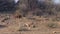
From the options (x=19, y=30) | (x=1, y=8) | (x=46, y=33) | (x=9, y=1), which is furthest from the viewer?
(x=9, y=1)

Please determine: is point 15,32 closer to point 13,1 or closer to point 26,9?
point 26,9

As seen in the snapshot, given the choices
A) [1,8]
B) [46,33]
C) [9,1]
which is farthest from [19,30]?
[9,1]

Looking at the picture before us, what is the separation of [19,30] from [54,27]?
3485mm

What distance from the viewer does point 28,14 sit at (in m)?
26.3

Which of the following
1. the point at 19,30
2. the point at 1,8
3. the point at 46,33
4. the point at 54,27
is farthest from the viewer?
the point at 1,8

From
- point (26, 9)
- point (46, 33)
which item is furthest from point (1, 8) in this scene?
point (46, 33)

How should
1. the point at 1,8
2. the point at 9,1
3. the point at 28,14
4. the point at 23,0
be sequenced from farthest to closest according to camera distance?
the point at 9,1, the point at 1,8, the point at 23,0, the point at 28,14

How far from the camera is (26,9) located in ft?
89.7

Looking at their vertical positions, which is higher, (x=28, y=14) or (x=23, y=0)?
(x=23, y=0)

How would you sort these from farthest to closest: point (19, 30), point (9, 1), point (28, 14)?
point (9, 1)
point (28, 14)
point (19, 30)

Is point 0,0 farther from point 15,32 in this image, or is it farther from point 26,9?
point 15,32

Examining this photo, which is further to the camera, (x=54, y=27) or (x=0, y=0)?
(x=0, y=0)

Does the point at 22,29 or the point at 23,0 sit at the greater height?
the point at 23,0

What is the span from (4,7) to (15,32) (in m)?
19.1
